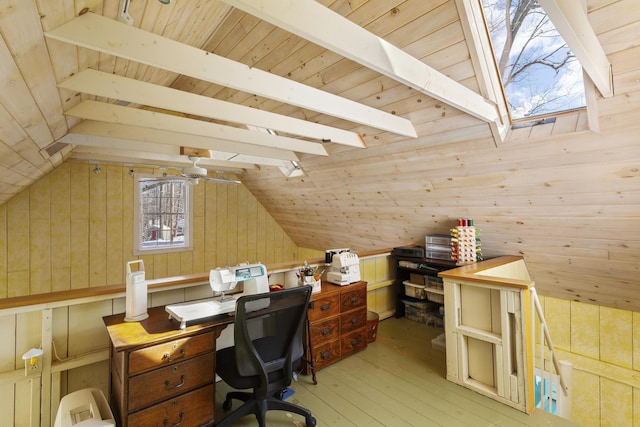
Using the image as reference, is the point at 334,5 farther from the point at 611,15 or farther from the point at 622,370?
the point at 622,370

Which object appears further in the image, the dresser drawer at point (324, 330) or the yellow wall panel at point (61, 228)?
the yellow wall panel at point (61, 228)

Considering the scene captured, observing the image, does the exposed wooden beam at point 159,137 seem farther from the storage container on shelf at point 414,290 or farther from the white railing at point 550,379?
the white railing at point 550,379

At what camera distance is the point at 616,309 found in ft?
9.96

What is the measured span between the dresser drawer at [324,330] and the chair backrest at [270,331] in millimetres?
548

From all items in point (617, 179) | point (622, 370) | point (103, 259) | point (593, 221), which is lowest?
point (622, 370)

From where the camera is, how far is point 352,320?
2.77 meters

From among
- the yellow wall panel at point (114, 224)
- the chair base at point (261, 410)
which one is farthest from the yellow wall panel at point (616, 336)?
the yellow wall panel at point (114, 224)

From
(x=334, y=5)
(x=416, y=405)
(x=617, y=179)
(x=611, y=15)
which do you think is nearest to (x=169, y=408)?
(x=416, y=405)

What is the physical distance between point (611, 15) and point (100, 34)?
2241mm

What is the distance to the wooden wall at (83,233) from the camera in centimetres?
382

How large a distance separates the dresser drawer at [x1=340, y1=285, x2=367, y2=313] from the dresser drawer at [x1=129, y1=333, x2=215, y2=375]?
1208mm

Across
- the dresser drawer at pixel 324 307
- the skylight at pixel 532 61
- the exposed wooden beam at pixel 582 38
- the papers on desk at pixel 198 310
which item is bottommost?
the dresser drawer at pixel 324 307

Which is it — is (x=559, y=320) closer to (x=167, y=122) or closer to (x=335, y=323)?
(x=335, y=323)

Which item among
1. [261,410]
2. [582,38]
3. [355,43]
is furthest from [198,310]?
[582,38]
